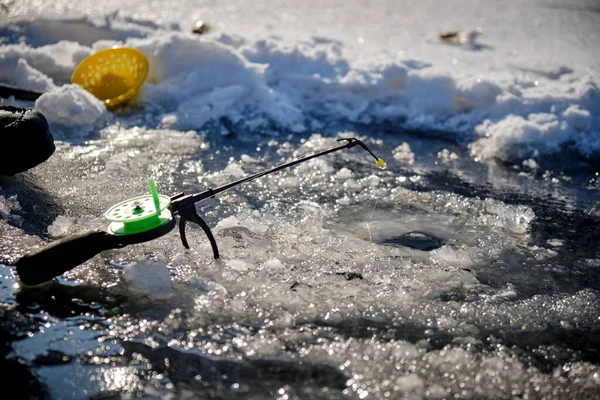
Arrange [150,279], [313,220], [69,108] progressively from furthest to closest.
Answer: [69,108] → [313,220] → [150,279]

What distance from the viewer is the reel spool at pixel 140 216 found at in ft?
8.16

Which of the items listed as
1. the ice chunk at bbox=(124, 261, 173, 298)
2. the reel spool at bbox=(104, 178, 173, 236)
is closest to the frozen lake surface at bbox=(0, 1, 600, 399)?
the ice chunk at bbox=(124, 261, 173, 298)

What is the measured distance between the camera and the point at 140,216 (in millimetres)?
2504

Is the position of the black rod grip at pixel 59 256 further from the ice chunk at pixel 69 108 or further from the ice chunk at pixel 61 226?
the ice chunk at pixel 69 108

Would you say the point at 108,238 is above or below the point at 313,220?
above

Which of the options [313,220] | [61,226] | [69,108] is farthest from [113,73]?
[313,220]

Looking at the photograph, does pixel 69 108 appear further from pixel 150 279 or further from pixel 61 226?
pixel 150 279

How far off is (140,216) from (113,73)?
311 centimetres

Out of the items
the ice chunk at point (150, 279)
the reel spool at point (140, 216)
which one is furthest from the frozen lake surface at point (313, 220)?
the reel spool at point (140, 216)

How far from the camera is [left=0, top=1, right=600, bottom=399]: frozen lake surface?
2.33 m

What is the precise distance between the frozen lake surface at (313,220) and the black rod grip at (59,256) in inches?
7.8

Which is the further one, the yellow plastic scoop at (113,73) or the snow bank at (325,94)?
the yellow plastic scoop at (113,73)

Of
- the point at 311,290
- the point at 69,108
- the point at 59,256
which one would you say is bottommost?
the point at 311,290

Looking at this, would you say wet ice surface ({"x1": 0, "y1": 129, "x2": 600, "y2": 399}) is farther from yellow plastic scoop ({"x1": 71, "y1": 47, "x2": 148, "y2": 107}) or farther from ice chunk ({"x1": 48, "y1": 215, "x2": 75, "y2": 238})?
yellow plastic scoop ({"x1": 71, "y1": 47, "x2": 148, "y2": 107})
